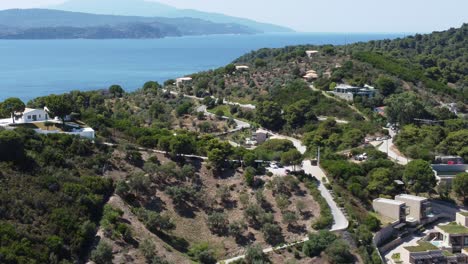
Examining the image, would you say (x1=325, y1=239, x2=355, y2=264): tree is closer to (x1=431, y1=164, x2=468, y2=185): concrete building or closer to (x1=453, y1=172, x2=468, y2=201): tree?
(x1=453, y1=172, x2=468, y2=201): tree

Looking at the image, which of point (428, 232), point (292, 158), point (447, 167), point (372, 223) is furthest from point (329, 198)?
point (447, 167)

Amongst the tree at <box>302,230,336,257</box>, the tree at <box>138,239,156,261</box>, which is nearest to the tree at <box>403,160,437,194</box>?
the tree at <box>302,230,336,257</box>

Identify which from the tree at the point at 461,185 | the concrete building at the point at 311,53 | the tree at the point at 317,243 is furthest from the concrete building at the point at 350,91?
the tree at the point at 317,243

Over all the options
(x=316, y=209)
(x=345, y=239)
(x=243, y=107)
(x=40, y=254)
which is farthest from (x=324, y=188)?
(x=243, y=107)

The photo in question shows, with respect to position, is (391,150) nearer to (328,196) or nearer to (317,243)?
(328,196)

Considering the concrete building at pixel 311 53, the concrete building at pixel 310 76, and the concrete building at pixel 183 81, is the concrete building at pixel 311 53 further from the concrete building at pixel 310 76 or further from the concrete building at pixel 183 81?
the concrete building at pixel 183 81

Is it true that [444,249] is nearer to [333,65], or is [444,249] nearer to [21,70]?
A: [333,65]
